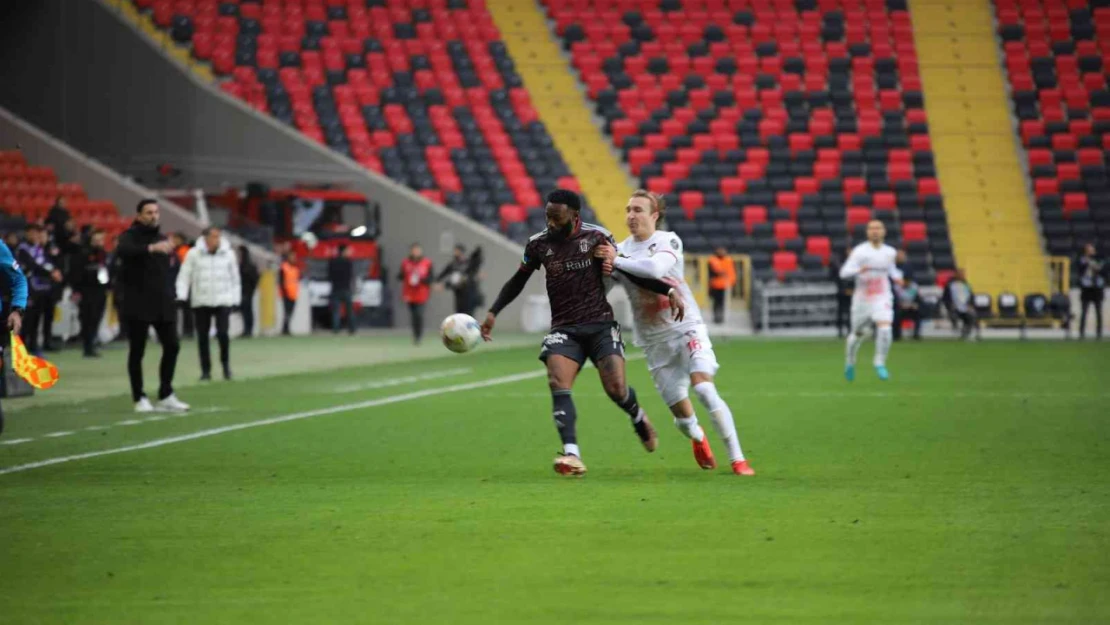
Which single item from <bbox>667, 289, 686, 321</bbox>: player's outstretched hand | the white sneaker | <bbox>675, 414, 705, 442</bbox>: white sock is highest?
<bbox>667, 289, 686, 321</bbox>: player's outstretched hand

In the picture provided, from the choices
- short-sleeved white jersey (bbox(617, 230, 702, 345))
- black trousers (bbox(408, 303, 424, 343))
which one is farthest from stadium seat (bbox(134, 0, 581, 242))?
short-sleeved white jersey (bbox(617, 230, 702, 345))

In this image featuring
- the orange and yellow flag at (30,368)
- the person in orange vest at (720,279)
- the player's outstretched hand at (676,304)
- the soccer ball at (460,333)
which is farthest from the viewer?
the person in orange vest at (720,279)

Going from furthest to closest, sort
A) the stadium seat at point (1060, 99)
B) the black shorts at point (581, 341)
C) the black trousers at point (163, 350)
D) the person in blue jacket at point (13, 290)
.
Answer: the stadium seat at point (1060, 99)
the black trousers at point (163, 350)
the person in blue jacket at point (13, 290)
the black shorts at point (581, 341)

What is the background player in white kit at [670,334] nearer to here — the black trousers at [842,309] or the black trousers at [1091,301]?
the black trousers at [842,309]

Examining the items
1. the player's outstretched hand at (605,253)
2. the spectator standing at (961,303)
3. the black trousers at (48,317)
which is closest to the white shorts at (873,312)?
A: the player's outstretched hand at (605,253)

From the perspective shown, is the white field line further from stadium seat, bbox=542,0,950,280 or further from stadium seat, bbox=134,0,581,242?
stadium seat, bbox=542,0,950,280

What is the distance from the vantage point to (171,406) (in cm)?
1836

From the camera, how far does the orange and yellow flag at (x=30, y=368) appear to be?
13812mm

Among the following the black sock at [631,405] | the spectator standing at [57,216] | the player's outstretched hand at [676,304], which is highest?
the spectator standing at [57,216]

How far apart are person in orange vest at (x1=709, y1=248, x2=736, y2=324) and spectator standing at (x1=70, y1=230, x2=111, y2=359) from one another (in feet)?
49.5

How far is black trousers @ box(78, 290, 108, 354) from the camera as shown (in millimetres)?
28734

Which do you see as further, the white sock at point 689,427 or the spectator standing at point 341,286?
the spectator standing at point 341,286

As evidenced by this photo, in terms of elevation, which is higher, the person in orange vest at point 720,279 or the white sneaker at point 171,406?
the person in orange vest at point 720,279

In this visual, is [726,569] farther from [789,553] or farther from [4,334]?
[4,334]
